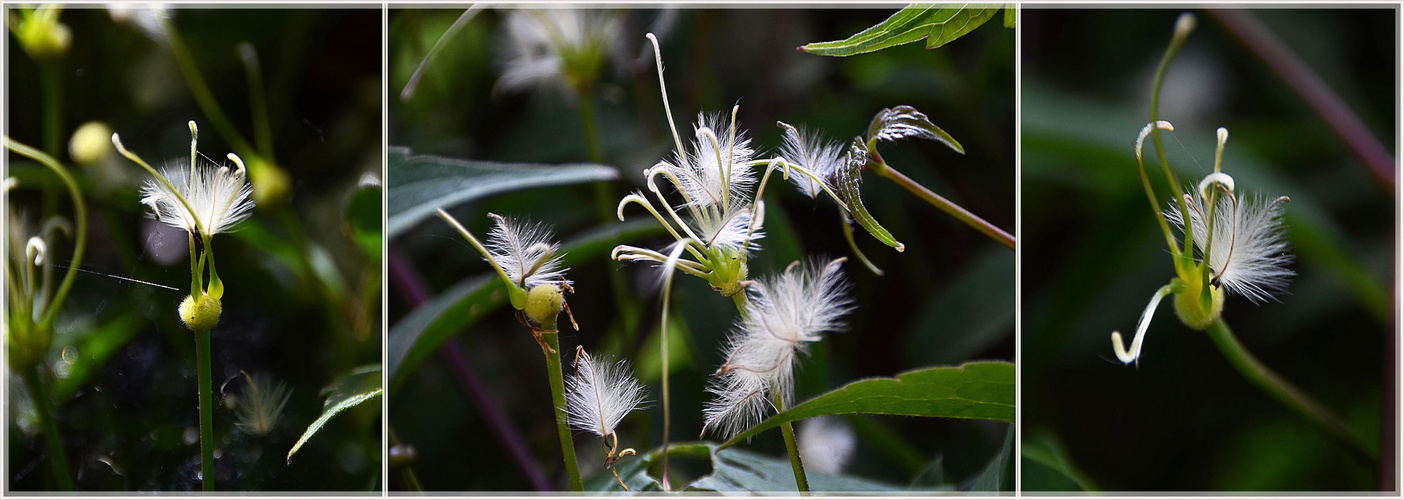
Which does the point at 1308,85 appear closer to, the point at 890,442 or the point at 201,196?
the point at 890,442

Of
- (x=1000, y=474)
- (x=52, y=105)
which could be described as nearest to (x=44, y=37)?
(x=52, y=105)

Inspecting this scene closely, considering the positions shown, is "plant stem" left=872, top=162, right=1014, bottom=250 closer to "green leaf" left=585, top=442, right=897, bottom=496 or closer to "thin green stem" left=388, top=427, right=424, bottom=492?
"green leaf" left=585, top=442, right=897, bottom=496

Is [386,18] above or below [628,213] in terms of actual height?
above

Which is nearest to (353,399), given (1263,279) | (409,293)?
(409,293)

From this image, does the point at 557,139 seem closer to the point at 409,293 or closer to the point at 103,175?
the point at 409,293

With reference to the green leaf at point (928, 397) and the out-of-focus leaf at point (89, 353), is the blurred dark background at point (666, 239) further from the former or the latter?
the out-of-focus leaf at point (89, 353)

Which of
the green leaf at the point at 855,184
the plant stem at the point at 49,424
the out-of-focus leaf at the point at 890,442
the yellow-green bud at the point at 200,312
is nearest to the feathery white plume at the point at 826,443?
the out-of-focus leaf at the point at 890,442

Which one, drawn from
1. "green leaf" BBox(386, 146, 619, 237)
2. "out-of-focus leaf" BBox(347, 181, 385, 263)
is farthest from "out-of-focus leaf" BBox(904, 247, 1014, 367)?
"out-of-focus leaf" BBox(347, 181, 385, 263)
